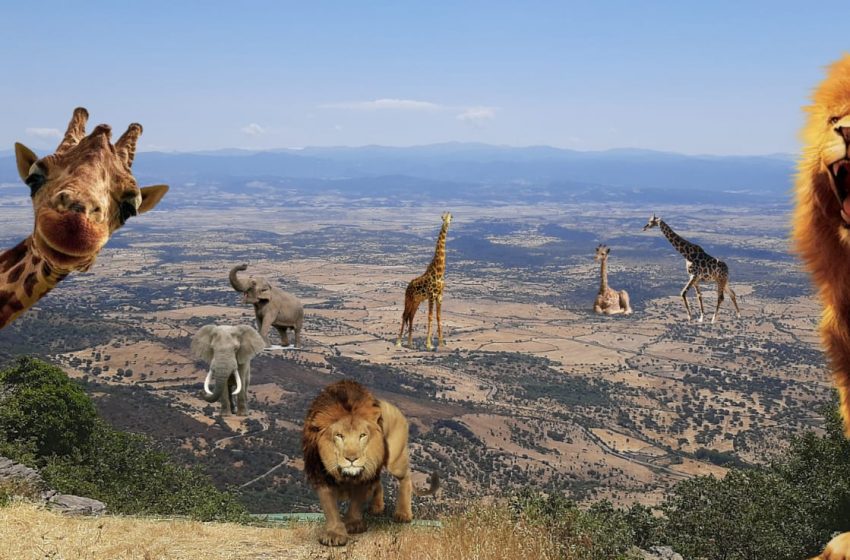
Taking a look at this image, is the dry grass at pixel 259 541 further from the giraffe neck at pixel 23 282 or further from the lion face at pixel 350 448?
the giraffe neck at pixel 23 282

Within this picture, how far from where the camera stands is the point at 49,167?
203 inches

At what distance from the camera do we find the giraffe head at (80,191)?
4730 millimetres

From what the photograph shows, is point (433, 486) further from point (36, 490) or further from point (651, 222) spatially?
point (36, 490)

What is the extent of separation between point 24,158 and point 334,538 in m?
6.47

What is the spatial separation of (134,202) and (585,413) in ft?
198

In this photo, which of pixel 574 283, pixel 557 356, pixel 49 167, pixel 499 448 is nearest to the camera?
pixel 49 167

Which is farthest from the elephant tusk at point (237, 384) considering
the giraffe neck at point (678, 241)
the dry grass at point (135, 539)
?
the giraffe neck at point (678, 241)

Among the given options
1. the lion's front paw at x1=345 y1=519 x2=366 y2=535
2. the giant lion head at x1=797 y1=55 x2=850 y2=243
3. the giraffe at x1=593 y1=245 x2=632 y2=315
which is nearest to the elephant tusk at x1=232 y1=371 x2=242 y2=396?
the lion's front paw at x1=345 y1=519 x2=366 y2=535

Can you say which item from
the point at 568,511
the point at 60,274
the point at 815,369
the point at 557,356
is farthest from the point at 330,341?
the point at 60,274

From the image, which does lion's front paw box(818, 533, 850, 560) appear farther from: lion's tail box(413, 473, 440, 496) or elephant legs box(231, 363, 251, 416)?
elephant legs box(231, 363, 251, 416)

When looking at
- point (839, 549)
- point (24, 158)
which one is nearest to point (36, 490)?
point (24, 158)

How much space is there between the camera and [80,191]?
4789 mm

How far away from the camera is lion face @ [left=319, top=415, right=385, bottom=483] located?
9250mm

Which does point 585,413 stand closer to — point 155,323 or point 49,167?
point 155,323
